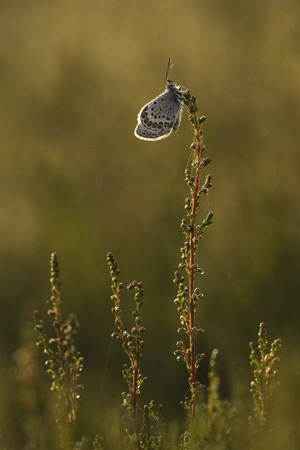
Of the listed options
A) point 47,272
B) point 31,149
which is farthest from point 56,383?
point 31,149

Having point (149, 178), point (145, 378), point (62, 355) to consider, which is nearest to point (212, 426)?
point (145, 378)

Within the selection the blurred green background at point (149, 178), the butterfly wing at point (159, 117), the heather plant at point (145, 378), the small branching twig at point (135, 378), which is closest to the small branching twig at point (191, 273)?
the heather plant at point (145, 378)

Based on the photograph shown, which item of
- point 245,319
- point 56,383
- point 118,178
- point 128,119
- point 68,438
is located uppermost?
point 128,119

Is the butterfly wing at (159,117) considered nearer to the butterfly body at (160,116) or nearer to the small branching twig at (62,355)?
the butterfly body at (160,116)

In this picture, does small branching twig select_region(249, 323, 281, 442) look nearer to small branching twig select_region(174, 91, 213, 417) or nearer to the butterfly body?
small branching twig select_region(174, 91, 213, 417)

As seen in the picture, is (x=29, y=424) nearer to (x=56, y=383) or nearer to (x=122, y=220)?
(x=56, y=383)

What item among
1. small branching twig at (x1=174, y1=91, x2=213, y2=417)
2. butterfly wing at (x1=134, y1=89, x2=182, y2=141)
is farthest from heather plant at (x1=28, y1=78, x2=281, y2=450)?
butterfly wing at (x1=134, y1=89, x2=182, y2=141)
